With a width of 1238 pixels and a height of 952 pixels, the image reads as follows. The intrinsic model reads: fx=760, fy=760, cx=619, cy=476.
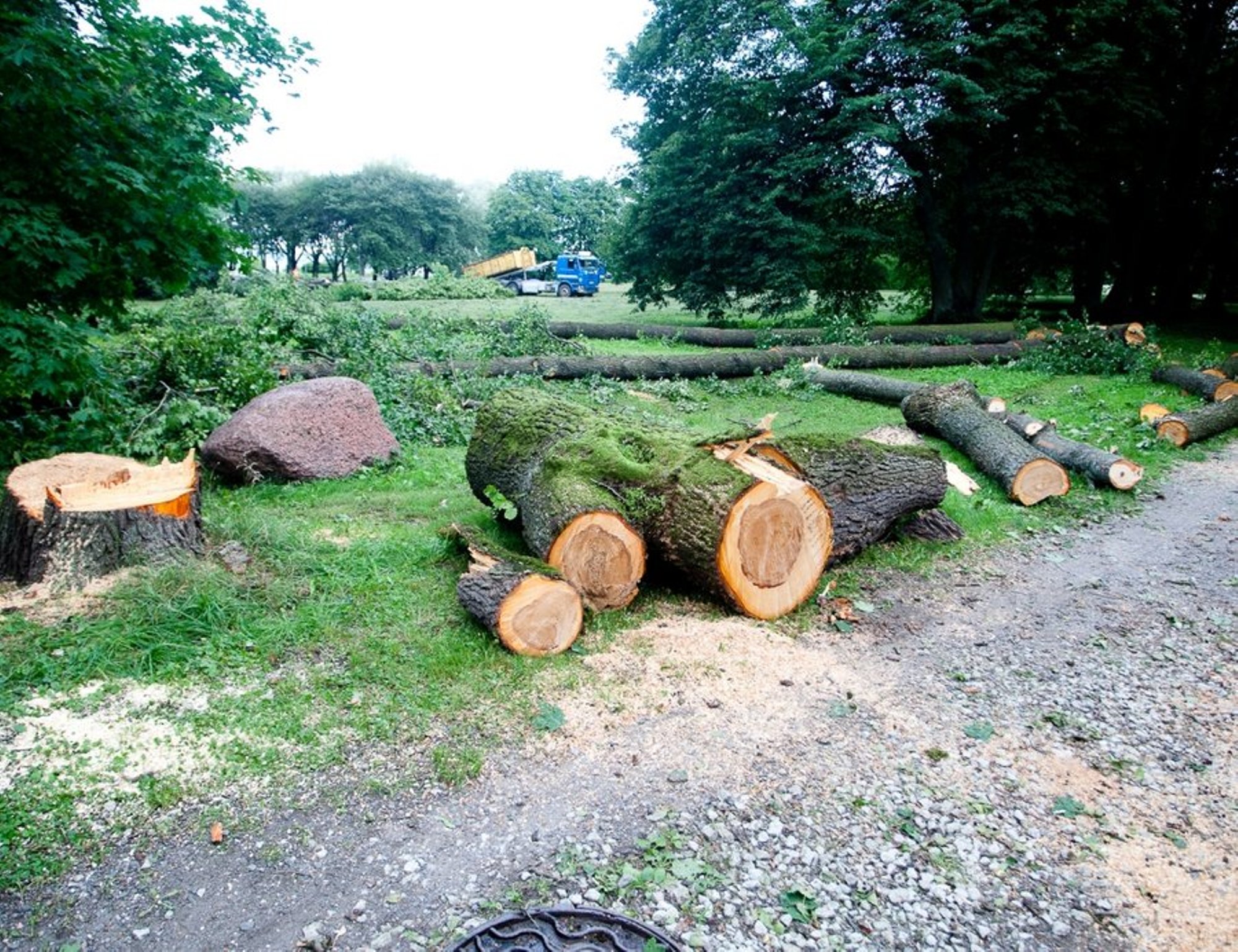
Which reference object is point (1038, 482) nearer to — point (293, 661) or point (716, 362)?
point (293, 661)

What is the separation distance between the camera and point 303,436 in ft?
23.3

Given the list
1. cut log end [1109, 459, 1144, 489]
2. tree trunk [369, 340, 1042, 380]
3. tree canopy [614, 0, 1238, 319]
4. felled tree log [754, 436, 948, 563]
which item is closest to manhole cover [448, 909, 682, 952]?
felled tree log [754, 436, 948, 563]

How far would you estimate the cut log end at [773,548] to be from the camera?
14.3 ft

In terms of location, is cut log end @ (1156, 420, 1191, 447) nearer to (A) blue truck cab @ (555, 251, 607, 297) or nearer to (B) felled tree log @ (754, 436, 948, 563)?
(B) felled tree log @ (754, 436, 948, 563)

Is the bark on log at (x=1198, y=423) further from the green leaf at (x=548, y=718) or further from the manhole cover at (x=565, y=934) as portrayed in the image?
the manhole cover at (x=565, y=934)

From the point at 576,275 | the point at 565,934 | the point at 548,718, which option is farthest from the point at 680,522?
the point at 576,275

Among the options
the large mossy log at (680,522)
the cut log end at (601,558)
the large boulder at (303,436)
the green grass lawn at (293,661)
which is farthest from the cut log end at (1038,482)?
the large boulder at (303,436)

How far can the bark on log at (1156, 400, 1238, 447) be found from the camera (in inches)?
325

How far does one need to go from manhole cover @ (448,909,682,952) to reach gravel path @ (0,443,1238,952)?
78mm

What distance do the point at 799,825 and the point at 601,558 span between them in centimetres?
191

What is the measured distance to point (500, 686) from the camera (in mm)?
3625

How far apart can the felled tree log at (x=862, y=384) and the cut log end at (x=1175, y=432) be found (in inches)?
78.1

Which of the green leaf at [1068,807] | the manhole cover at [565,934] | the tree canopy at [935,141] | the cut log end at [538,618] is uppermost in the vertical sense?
the tree canopy at [935,141]

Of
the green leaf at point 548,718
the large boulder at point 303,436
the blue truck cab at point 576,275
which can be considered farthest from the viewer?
the blue truck cab at point 576,275
